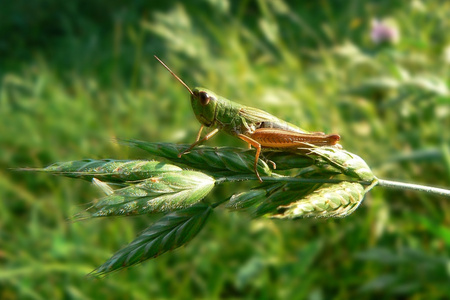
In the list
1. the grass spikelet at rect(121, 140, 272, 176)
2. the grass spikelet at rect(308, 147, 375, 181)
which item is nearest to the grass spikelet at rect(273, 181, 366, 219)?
the grass spikelet at rect(308, 147, 375, 181)

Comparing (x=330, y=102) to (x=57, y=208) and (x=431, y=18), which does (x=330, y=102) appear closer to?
(x=431, y=18)

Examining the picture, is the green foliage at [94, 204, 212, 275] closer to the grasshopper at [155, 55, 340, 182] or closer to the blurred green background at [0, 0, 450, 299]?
the blurred green background at [0, 0, 450, 299]

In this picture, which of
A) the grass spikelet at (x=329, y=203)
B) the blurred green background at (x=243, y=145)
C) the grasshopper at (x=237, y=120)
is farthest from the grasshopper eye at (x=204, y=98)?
the grass spikelet at (x=329, y=203)

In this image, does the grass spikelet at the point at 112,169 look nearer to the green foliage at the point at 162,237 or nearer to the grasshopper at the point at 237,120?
the green foliage at the point at 162,237

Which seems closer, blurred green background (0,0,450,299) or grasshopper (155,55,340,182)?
grasshopper (155,55,340,182)

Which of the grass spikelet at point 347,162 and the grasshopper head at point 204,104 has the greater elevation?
the grasshopper head at point 204,104
